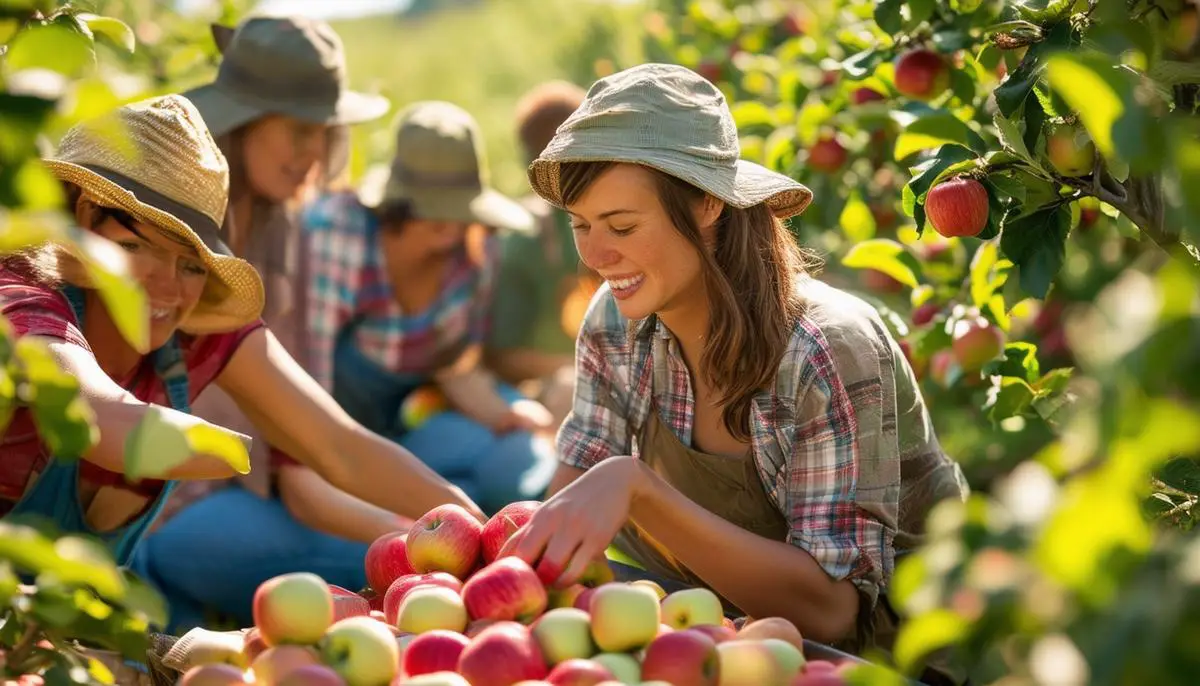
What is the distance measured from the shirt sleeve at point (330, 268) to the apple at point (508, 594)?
2196 mm

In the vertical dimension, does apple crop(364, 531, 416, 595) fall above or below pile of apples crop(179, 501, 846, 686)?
below

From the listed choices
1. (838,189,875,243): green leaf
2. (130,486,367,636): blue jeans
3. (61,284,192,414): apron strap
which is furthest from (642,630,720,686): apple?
(130,486,367,636): blue jeans

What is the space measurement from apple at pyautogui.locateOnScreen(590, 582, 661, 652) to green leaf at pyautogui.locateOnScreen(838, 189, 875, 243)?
1642 mm

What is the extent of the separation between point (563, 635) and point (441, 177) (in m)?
2.69

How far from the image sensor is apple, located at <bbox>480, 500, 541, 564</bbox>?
184 cm

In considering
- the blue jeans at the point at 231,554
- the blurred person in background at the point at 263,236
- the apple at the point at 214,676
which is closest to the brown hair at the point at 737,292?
the apple at the point at 214,676

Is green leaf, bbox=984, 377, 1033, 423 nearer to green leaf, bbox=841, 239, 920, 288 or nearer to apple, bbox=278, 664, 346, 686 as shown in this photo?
green leaf, bbox=841, 239, 920, 288

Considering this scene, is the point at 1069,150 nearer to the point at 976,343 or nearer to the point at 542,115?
the point at 976,343

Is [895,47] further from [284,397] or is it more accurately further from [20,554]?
[20,554]

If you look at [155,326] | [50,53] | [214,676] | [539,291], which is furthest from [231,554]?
[50,53]

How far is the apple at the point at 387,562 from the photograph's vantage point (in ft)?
6.40

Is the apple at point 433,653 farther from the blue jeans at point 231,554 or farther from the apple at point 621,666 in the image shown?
the blue jeans at point 231,554

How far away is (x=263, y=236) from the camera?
340 cm

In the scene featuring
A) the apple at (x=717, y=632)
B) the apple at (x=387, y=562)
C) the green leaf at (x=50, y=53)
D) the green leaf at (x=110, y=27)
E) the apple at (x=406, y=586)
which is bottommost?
the apple at (x=387, y=562)
